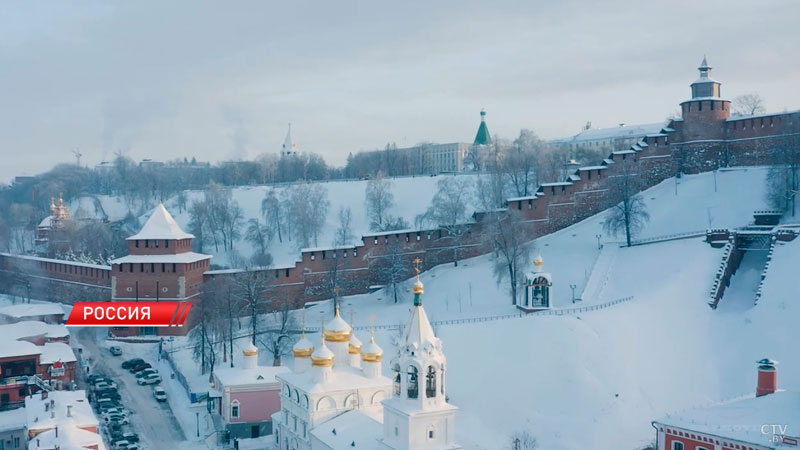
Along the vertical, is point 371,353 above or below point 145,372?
above

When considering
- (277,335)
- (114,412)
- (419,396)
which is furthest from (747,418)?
(277,335)

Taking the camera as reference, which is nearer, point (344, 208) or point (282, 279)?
point (282, 279)

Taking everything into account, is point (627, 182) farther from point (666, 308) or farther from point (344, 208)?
point (344, 208)

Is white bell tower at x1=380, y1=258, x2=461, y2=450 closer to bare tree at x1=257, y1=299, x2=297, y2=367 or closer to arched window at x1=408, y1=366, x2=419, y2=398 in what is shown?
arched window at x1=408, y1=366, x2=419, y2=398

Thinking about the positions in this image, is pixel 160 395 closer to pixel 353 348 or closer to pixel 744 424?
pixel 353 348

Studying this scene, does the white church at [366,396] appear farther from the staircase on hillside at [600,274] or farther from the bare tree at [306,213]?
the bare tree at [306,213]

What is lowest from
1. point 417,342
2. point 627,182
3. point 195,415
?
point 195,415

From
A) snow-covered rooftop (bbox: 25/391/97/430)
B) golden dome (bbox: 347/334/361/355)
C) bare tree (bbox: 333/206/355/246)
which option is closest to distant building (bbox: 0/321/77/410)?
snow-covered rooftop (bbox: 25/391/97/430)

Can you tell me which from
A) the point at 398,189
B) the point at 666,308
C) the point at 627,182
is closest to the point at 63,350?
the point at 666,308
